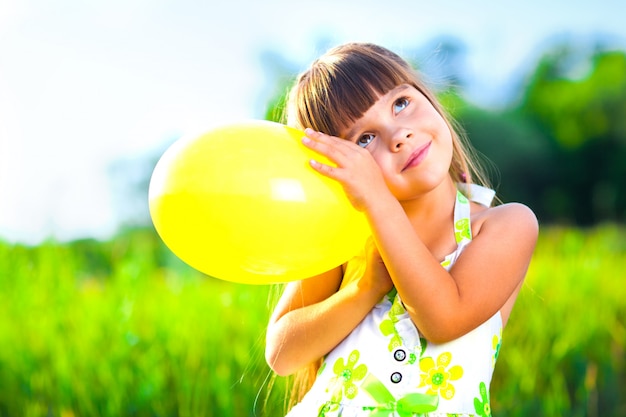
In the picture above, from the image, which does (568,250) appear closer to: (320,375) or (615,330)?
(615,330)

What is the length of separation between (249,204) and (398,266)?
32 centimetres

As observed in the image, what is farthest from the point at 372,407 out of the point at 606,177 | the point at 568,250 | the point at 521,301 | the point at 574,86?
the point at 574,86

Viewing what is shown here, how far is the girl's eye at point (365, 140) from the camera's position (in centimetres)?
156

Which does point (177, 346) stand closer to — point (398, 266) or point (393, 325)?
point (393, 325)

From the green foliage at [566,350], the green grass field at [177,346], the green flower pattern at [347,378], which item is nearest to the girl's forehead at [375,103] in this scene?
the green flower pattern at [347,378]

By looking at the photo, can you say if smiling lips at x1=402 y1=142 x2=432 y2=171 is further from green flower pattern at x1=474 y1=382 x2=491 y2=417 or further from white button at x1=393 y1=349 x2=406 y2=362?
green flower pattern at x1=474 y1=382 x2=491 y2=417

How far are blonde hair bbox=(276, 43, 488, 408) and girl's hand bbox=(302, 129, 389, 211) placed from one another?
0.12m

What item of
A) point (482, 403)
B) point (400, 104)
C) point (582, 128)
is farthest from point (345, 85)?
point (582, 128)

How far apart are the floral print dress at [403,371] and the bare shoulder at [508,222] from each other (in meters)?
0.04

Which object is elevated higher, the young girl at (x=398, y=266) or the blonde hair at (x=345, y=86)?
the blonde hair at (x=345, y=86)

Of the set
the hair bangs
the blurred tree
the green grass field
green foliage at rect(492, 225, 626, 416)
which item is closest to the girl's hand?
the hair bangs

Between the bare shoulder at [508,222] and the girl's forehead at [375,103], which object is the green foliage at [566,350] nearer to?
the bare shoulder at [508,222]

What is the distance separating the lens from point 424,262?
1.42m

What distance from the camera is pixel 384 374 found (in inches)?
60.7
